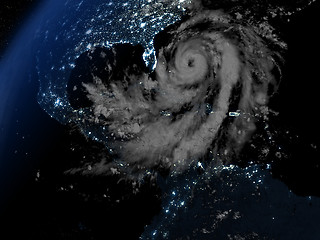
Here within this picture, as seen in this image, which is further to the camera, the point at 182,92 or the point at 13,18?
the point at 13,18

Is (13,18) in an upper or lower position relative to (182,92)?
upper

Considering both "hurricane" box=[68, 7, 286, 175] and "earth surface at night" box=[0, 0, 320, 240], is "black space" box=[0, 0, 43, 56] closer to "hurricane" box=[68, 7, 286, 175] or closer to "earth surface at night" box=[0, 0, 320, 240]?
"earth surface at night" box=[0, 0, 320, 240]

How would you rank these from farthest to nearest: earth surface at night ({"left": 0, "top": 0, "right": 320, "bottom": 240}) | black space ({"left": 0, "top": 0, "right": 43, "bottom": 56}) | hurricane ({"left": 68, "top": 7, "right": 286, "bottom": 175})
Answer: black space ({"left": 0, "top": 0, "right": 43, "bottom": 56}) → hurricane ({"left": 68, "top": 7, "right": 286, "bottom": 175}) → earth surface at night ({"left": 0, "top": 0, "right": 320, "bottom": 240})

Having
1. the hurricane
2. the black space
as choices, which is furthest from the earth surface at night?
the black space

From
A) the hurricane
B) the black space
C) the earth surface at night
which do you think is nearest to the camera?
the earth surface at night

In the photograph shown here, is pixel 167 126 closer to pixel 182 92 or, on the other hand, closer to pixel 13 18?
pixel 182 92

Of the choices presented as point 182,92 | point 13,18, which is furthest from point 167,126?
point 13,18

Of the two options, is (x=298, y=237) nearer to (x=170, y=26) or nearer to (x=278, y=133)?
(x=278, y=133)

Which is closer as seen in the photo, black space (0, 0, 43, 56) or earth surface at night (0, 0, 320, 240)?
earth surface at night (0, 0, 320, 240)
